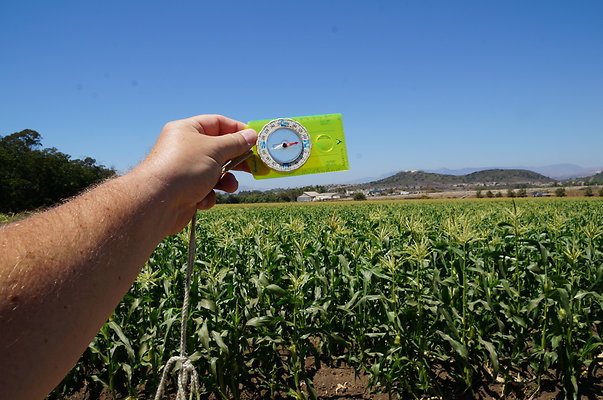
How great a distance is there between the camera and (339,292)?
192 inches

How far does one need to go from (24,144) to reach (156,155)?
10472 cm

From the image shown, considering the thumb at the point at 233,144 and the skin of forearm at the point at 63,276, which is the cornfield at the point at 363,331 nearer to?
the thumb at the point at 233,144

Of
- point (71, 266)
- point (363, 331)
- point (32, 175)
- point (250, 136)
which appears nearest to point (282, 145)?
point (250, 136)

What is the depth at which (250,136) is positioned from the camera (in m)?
2.08

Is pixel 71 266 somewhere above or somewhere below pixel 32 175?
below

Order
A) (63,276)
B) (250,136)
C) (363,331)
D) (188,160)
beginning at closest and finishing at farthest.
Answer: (63,276)
(188,160)
(250,136)
(363,331)

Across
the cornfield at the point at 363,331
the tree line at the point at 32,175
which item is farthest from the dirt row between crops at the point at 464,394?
the tree line at the point at 32,175

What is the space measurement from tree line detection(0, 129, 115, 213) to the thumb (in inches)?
2630

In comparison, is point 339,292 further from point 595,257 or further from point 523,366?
point 595,257

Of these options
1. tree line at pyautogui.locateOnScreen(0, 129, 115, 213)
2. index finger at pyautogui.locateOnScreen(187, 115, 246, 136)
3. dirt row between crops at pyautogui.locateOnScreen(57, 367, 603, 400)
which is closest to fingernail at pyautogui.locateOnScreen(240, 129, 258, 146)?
index finger at pyautogui.locateOnScreen(187, 115, 246, 136)

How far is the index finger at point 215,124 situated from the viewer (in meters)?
2.04

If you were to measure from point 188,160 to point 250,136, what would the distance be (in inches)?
21.2

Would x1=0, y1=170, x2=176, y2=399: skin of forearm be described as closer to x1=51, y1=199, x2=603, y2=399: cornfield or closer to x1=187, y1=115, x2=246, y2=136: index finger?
x1=187, y1=115, x2=246, y2=136: index finger

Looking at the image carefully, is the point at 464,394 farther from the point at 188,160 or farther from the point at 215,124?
the point at 188,160
